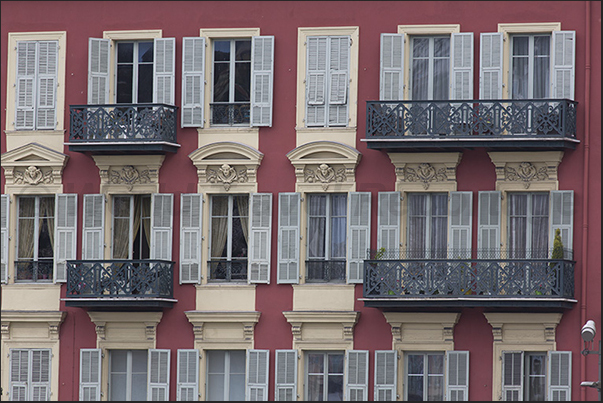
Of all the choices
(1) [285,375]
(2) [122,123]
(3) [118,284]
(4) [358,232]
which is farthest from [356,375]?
(2) [122,123]

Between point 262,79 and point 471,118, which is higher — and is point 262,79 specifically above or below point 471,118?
above

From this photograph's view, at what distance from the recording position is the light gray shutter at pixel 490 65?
3234 cm

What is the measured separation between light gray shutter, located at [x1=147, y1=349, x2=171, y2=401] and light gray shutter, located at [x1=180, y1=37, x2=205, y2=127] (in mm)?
5397

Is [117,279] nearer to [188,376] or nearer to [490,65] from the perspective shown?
[188,376]

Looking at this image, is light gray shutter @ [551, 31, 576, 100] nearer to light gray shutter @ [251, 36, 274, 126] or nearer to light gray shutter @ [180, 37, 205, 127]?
light gray shutter @ [251, 36, 274, 126]

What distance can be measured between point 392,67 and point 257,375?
7705 mm

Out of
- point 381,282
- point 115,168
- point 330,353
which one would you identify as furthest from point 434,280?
point 115,168

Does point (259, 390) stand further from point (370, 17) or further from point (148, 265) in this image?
point (370, 17)

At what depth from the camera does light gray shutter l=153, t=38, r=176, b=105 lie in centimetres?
3362

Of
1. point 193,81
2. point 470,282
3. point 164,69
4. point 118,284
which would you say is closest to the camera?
point 470,282

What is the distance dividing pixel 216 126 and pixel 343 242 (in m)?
4.04

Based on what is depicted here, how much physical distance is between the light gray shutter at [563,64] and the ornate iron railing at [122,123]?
28.7 ft

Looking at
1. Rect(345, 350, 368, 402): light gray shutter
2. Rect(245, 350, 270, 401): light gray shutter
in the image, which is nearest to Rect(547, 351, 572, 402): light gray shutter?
Rect(345, 350, 368, 402): light gray shutter

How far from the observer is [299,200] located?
3294 cm
